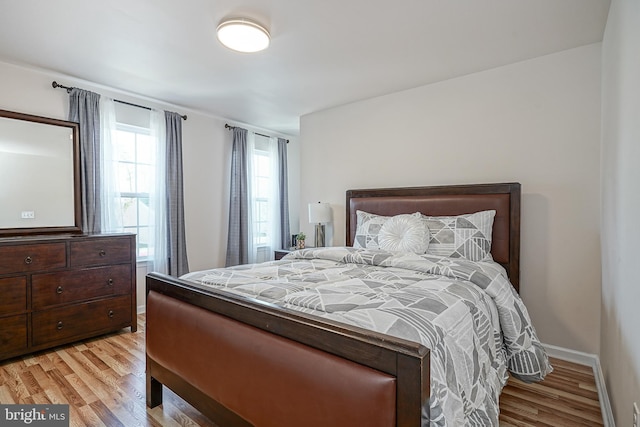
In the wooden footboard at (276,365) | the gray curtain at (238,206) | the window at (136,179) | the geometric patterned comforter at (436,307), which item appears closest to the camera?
the wooden footboard at (276,365)

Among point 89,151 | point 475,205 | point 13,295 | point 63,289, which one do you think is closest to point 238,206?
point 89,151

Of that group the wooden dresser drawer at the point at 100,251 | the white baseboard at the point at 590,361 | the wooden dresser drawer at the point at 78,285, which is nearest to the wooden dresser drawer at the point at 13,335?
the wooden dresser drawer at the point at 78,285

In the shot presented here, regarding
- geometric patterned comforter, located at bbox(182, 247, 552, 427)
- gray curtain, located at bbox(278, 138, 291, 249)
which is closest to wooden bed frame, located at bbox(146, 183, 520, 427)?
geometric patterned comforter, located at bbox(182, 247, 552, 427)

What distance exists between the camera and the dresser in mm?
2516

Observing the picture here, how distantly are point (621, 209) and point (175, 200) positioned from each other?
13.0 ft

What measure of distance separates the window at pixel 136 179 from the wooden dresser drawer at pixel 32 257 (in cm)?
89

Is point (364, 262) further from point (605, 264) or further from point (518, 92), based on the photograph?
point (518, 92)

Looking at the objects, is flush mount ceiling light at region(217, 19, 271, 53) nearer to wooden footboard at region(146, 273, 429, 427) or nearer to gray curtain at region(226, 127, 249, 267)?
wooden footboard at region(146, 273, 429, 427)

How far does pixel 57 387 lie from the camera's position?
2.15 m

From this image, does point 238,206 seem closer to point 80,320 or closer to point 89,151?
point 89,151

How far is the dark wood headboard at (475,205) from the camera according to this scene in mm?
2703

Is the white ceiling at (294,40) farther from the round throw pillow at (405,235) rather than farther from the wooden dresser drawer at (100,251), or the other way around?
the wooden dresser drawer at (100,251)

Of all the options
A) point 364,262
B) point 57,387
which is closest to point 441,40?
point 364,262

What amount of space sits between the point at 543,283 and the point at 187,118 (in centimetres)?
422
